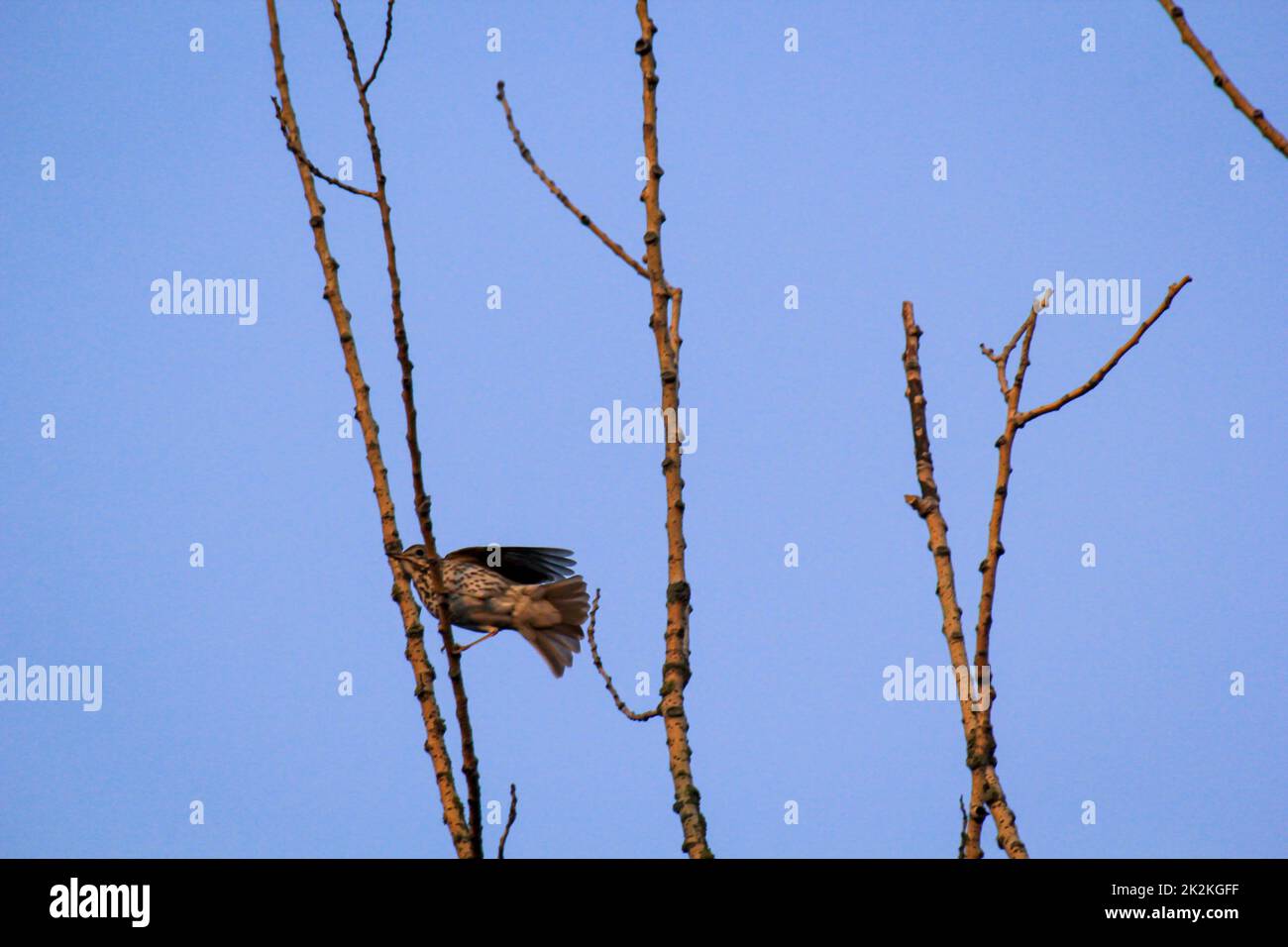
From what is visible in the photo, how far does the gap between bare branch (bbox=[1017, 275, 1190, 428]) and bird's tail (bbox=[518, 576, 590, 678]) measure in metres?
3.27

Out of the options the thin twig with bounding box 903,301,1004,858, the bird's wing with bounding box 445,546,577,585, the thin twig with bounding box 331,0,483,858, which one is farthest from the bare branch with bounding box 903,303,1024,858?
the bird's wing with bounding box 445,546,577,585

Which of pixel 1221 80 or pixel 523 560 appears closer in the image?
pixel 1221 80

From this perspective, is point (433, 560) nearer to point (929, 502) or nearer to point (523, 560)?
point (929, 502)

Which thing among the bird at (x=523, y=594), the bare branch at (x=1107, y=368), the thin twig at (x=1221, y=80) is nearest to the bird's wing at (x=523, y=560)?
the bird at (x=523, y=594)

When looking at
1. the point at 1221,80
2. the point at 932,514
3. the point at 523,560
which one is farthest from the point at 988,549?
the point at 523,560

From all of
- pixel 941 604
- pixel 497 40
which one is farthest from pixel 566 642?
pixel 941 604

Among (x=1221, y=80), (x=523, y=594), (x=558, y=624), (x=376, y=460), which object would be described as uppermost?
(x=1221, y=80)

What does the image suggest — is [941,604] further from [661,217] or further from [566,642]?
[566,642]

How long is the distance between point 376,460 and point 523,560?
258 cm

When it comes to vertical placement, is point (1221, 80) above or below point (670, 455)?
→ above

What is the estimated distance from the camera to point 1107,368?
2.56 m

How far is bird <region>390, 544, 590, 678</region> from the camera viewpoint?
5.56 m

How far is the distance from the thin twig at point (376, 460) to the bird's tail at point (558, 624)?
8.45 ft

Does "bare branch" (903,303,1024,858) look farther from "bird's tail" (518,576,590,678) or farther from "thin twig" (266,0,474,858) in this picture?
"bird's tail" (518,576,590,678)
